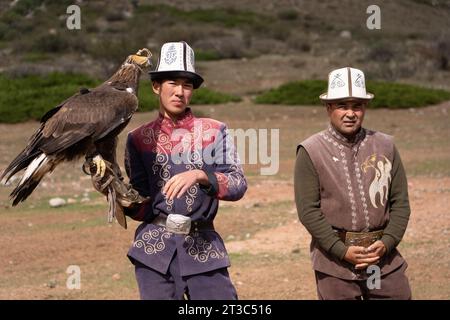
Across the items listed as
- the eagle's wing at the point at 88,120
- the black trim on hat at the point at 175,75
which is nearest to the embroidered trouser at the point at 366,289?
the black trim on hat at the point at 175,75

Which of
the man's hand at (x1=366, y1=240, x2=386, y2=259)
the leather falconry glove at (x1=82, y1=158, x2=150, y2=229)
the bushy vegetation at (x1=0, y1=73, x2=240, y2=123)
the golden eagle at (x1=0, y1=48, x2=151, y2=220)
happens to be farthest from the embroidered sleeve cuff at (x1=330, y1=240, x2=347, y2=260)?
the bushy vegetation at (x1=0, y1=73, x2=240, y2=123)

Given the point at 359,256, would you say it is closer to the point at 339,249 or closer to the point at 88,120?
the point at 339,249

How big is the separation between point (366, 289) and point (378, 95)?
17.2 metres

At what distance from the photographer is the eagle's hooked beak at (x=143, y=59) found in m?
4.49

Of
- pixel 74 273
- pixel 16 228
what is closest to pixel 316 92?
pixel 16 228

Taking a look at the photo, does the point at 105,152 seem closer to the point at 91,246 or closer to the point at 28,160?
the point at 28,160

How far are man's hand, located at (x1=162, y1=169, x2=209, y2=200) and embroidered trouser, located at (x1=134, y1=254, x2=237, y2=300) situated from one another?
15.7 inches

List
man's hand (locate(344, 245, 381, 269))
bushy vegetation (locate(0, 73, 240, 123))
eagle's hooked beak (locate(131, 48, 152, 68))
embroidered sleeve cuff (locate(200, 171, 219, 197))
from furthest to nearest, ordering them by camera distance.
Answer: bushy vegetation (locate(0, 73, 240, 123)) < eagle's hooked beak (locate(131, 48, 152, 68)) < man's hand (locate(344, 245, 381, 269)) < embroidered sleeve cuff (locate(200, 171, 219, 197))

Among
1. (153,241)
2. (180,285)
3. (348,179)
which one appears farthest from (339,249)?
(153,241)

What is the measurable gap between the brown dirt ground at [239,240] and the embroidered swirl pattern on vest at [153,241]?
1.21m

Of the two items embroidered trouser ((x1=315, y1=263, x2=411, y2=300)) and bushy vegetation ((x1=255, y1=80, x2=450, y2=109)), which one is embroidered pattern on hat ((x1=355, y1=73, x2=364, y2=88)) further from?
bushy vegetation ((x1=255, y1=80, x2=450, y2=109))

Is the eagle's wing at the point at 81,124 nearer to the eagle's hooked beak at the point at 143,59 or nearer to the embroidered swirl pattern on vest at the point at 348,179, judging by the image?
the eagle's hooked beak at the point at 143,59

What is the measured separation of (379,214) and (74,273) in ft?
15.1

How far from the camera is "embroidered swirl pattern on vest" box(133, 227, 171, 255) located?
13.8 ft
